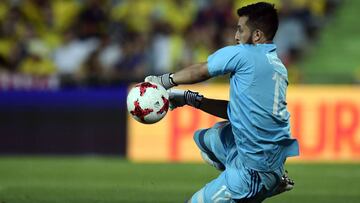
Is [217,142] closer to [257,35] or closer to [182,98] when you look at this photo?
[182,98]

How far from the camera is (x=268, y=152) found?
20.4 feet

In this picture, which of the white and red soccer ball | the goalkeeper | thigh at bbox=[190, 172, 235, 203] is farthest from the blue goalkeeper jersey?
the white and red soccer ball

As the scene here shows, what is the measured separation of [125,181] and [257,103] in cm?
555

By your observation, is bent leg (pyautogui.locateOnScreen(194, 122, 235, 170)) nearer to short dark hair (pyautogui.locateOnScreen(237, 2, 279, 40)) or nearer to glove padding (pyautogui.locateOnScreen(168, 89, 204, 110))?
glove padding (pyautogui.locateOnScreen(168, 89, 204, 110))

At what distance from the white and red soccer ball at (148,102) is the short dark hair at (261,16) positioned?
0.76 meters

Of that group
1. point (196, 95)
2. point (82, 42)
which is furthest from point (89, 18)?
point (196, 95)

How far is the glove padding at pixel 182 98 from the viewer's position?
6586mm

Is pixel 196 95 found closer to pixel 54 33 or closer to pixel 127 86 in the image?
pixel 127 86

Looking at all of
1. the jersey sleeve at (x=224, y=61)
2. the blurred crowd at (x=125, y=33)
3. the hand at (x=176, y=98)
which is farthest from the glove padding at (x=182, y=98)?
the blurred crowd at (x=125, y=33)

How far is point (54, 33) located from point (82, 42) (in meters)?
0.71

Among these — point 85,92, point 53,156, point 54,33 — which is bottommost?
point 53,156

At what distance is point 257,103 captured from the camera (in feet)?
20.1

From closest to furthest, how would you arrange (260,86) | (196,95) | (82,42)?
(260,86) < (196,95) < (82,42)

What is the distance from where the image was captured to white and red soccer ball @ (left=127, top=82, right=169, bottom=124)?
625 cm
